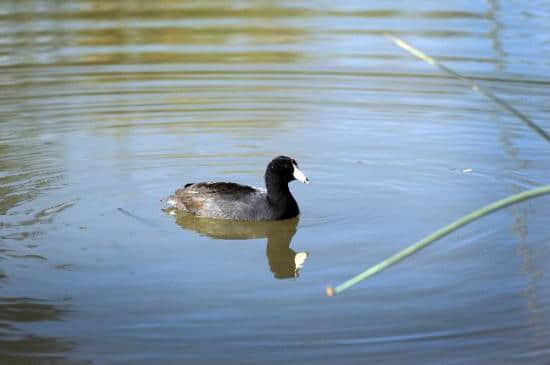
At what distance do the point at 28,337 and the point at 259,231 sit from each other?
10.4ft

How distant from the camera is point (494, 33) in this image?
59.3 ft

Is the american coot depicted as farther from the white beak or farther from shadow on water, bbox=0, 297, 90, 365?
shadow on water, bbox=0, 297, 90, 365

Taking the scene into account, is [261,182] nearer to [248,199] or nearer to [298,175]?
[248,199]

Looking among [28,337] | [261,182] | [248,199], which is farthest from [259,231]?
[28,337]

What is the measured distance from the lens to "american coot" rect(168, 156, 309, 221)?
9523 mm

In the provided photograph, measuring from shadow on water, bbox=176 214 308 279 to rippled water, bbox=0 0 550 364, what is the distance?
3 cm

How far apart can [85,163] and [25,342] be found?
15.9 feet

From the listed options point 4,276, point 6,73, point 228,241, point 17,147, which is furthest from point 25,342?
point 6,73

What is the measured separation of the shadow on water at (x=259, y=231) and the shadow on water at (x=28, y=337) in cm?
207

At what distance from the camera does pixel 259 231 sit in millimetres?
9570

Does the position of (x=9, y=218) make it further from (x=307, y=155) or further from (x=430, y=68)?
(x=430, y=68)

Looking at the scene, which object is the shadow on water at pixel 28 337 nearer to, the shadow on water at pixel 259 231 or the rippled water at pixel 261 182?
the rippled water at pixel 261 182

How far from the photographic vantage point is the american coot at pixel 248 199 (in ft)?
31.2

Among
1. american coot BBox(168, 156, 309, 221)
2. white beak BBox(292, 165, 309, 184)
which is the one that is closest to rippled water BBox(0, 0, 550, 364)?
american coot BBox(168, 156, 309, 221)
